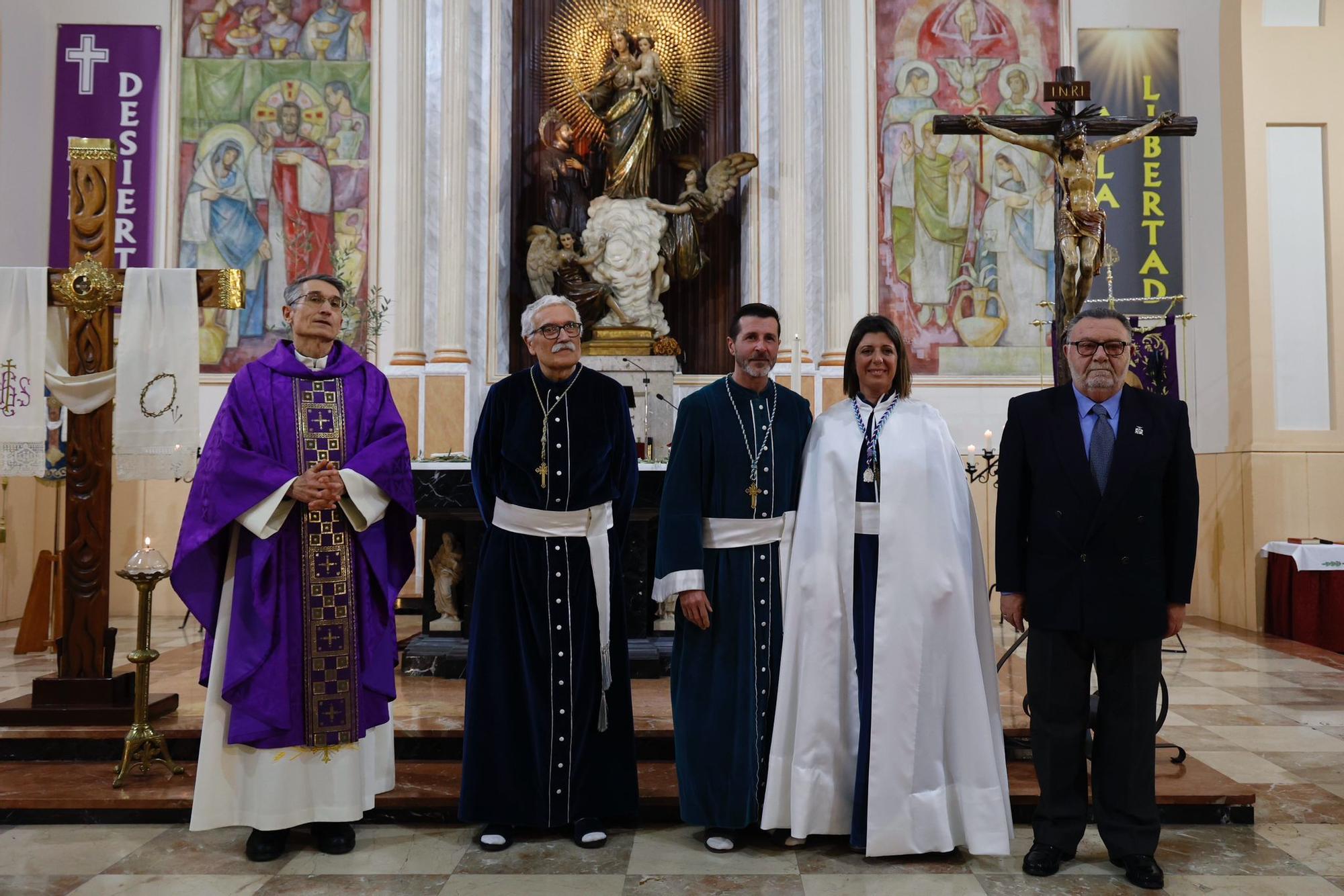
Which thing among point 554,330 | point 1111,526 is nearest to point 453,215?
point 554,330

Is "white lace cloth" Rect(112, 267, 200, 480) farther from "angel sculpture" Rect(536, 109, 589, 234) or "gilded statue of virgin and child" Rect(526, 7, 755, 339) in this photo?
"angel sculpture" Rect(536, 109, 589, 234)

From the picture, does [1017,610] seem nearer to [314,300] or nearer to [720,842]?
[720,842]

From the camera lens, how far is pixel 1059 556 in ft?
10.7

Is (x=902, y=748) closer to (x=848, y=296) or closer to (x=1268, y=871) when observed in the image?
(x=1268, y=871)

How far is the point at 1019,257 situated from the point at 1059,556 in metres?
6.54

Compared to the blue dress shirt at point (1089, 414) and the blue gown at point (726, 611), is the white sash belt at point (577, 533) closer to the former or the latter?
the blue gown at point (726, 611)

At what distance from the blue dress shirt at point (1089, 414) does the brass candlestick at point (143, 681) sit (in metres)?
3.34

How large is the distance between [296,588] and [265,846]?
830mm

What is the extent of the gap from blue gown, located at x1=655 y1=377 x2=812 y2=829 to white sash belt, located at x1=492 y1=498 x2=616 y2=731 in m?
0.24

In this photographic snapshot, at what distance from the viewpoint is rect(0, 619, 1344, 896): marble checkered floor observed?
321cm

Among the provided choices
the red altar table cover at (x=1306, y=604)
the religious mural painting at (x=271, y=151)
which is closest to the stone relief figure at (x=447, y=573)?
the religious mural painting at (x=271, y=151)

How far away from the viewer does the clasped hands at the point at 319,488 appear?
3.49 m

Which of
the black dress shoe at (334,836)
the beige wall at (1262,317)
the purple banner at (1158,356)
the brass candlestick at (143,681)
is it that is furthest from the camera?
the beige wall at (1262,317)

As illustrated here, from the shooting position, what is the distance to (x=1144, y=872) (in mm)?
3207
